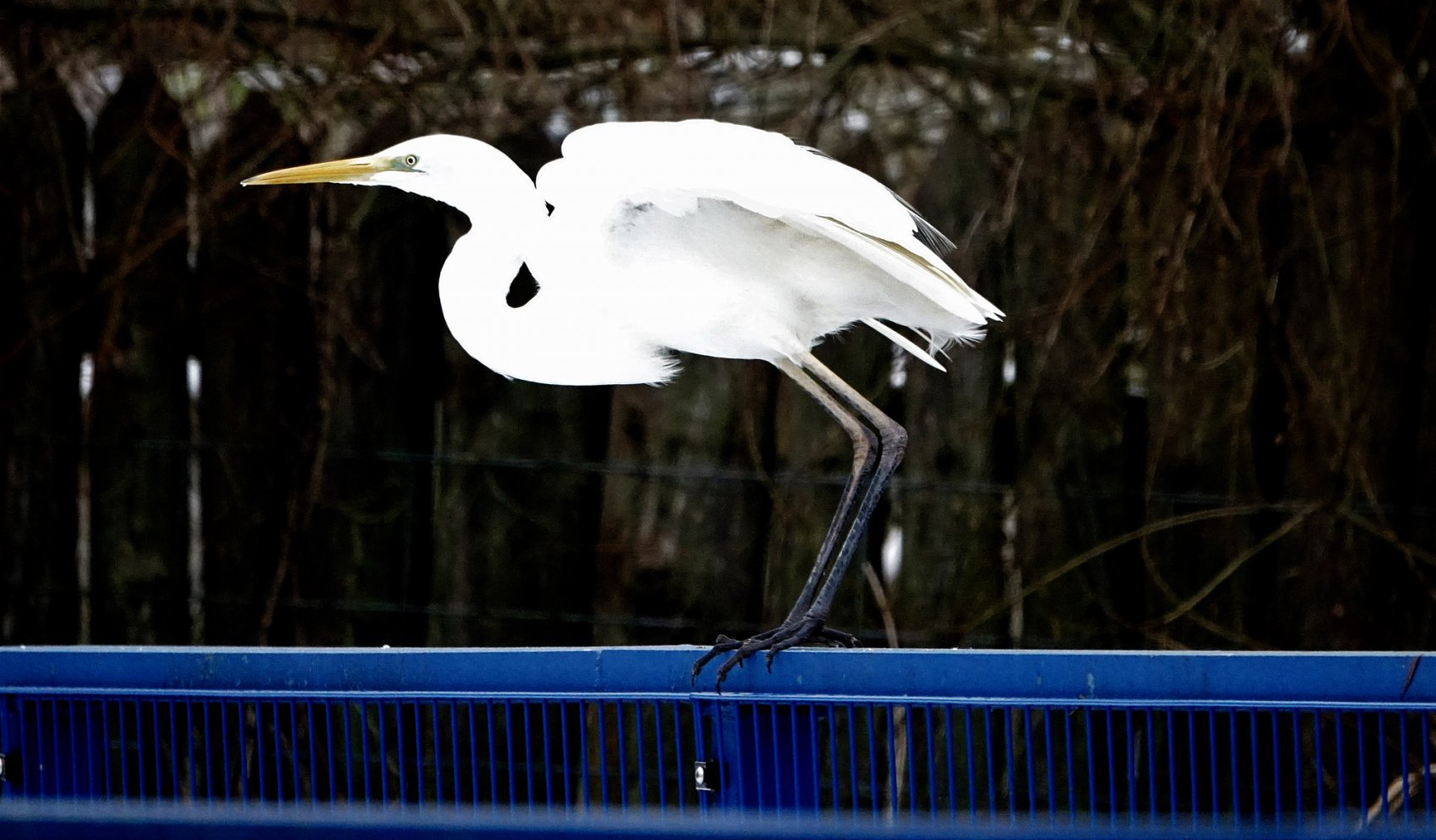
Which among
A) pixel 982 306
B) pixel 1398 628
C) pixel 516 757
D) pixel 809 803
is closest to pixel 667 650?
pixel 809 803

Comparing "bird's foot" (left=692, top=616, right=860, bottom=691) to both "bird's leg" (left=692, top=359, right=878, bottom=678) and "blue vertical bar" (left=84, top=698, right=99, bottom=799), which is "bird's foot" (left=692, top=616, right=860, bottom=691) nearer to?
"bird's leg" (left=692, top=359, right=878, bottom=678)

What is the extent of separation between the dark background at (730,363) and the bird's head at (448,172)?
1.94 feet

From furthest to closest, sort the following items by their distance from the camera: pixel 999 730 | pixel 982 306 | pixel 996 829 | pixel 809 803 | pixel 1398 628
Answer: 1. pixel 999 730
2. pixel 1398 628
3. pixel 982 306
4. pixel 809 803
5. pixel 996 829

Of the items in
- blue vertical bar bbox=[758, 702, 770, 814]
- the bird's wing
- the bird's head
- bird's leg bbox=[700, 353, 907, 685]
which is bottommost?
blue vertical bar bbox=[758, 702, 770, 814]

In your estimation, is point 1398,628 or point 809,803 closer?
point 809,803

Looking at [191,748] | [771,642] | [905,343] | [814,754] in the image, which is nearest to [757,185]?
[905,343]

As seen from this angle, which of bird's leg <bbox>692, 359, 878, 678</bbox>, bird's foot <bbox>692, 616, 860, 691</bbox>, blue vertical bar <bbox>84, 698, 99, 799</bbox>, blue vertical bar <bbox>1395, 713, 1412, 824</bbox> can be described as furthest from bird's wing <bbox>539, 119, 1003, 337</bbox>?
blue vertical bar <bbox>84, 698, 99, 799</bbox>

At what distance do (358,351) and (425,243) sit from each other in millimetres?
202

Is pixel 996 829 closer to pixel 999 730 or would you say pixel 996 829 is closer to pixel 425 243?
pixel 999 730

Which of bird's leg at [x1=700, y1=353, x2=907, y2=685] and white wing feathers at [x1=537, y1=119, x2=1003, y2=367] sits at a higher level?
white wing feathers at [x1=537, y1=119, x2=1003, y2=367]

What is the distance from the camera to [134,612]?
92.6 inches

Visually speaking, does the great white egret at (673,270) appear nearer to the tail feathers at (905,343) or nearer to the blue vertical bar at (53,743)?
the tail feathers at (905,343)

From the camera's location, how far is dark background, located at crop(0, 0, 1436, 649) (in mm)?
2109

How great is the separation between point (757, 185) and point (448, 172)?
1.44 feet
